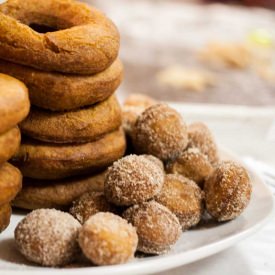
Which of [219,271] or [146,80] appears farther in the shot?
[146,80]

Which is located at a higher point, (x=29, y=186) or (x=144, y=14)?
(x=29, y=186)

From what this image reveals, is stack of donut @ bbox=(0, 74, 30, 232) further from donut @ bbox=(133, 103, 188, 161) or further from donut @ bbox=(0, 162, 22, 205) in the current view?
donut @ bbox=(133, 103, 188, 161)

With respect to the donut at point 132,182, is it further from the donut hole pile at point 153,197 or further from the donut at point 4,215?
the donut at point 4,215

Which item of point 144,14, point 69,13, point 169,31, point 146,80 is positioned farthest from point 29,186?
point 144,14

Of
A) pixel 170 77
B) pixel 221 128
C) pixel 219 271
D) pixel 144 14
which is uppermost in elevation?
pixel 219 271

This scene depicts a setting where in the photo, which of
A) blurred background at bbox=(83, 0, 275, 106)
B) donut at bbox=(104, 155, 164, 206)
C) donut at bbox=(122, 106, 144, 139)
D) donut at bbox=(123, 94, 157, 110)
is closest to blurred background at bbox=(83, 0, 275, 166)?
blurred background at bbox=(83, 0, 275, 106)

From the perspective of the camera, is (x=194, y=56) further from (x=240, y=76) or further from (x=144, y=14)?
(x=144, y=14)

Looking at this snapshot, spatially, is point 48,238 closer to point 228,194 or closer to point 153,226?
point 153,226
